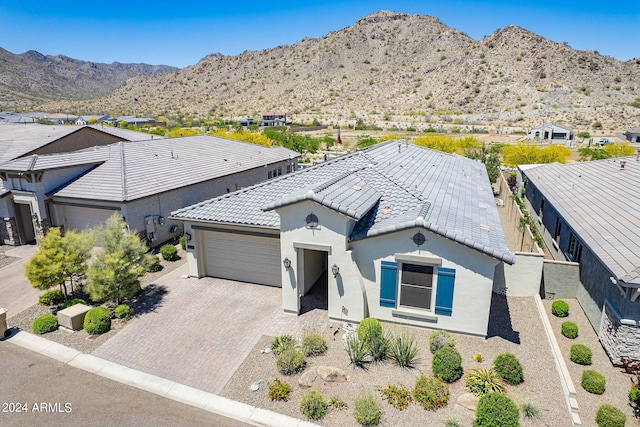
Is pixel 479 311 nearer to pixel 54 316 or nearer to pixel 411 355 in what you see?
pixel 411 355

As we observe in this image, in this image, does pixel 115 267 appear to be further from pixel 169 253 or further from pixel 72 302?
pixel 169 253

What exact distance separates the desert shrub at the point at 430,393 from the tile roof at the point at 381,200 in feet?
13.3

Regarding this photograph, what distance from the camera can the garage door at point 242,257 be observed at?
16125mm

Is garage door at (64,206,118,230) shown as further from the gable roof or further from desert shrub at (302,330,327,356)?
desert shrub at (302,330,327,356)

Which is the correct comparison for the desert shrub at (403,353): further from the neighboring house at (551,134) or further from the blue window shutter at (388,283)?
the neighboring house at (551,134)

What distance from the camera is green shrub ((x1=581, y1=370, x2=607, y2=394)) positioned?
398 inches

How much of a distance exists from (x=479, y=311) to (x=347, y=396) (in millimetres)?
5098

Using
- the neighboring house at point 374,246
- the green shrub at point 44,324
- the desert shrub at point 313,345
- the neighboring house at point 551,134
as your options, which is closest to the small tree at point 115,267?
the green shrub at point 44,324

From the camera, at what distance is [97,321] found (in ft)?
42.4

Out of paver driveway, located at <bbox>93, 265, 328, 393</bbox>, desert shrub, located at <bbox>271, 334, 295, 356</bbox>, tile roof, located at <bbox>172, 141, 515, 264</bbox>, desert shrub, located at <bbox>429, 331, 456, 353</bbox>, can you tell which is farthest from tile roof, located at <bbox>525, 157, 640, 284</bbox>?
paver driveway, located at <bbox>93, 265, 328, 393</bbox>

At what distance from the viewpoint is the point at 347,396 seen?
10.0 metres

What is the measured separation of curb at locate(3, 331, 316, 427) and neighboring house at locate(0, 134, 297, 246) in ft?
26.7

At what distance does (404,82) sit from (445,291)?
125 meters

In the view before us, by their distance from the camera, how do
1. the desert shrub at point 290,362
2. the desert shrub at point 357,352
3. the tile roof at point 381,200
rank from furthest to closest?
the tile roof at point 381,200 < the desert shrub at point 357,352 < the desert shrub at point 290,362
